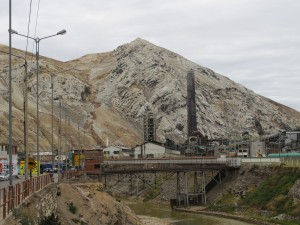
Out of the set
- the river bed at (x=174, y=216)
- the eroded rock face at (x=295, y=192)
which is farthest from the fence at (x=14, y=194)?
the eroded rock face at (x=295, y=192)

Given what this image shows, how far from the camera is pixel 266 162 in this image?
103562 mm

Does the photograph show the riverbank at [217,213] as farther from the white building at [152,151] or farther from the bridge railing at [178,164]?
the white building at [152,151]

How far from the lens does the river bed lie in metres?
82.7

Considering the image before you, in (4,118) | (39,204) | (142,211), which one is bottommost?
(142,211)

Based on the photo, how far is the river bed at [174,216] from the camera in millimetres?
82688

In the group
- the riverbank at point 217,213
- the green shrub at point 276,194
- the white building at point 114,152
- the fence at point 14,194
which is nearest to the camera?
the fence at point 14,194

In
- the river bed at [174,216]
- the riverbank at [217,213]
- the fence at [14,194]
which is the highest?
the fence at [14,194]

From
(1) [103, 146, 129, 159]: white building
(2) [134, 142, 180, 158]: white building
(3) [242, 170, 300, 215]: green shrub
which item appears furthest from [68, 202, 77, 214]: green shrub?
(1) [103, 146, 129, 159]: white building

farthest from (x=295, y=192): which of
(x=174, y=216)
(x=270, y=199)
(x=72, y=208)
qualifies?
(x=72, y=208)

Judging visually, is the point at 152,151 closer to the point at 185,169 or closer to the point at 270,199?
the point at 185,169

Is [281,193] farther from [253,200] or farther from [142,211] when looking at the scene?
[142,211]

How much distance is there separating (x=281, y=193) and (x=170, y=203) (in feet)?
97.1

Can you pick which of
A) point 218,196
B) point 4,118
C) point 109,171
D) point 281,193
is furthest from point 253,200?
point 4,118

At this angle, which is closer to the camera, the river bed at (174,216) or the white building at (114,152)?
the river bed at (174,216)
